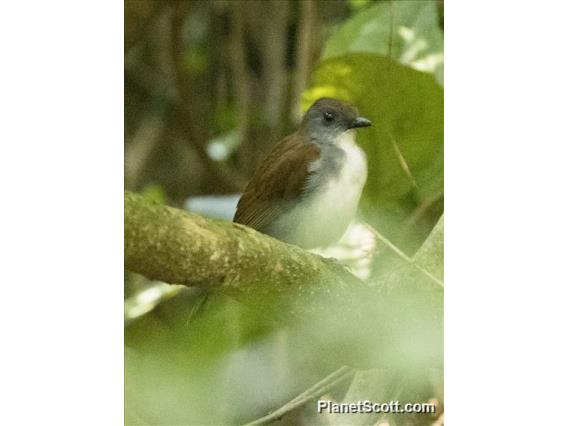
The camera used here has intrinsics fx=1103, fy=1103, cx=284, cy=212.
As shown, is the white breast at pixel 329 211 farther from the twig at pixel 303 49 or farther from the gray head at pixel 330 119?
the twig at pixel 303 49

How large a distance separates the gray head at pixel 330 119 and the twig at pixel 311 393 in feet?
2.11

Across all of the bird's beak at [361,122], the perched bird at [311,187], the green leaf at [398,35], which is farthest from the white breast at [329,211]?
the green leaf at [398,35]

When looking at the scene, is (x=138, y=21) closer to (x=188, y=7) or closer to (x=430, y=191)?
(x=188, y=7)

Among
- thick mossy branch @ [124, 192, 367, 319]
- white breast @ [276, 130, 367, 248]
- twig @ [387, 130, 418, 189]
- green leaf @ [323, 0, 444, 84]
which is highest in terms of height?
green leaf @ [323, 0, 444, 84]

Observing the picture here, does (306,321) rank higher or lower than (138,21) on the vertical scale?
lower

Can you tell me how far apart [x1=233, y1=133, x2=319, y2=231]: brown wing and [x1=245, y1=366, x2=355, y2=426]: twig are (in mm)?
429

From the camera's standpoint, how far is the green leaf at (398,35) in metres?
2.94

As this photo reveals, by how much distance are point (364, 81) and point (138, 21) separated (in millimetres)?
625

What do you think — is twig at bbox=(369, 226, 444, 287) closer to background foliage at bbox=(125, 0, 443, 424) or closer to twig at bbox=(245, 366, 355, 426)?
background foliage at bbox=(125, 0, 443, 424)

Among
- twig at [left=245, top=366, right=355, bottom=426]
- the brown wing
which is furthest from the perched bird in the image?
twig at [left=245, top=366, right=355, bottom=426]

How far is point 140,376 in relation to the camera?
9.06 ft

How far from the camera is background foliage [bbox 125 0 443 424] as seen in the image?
9.11 feet
